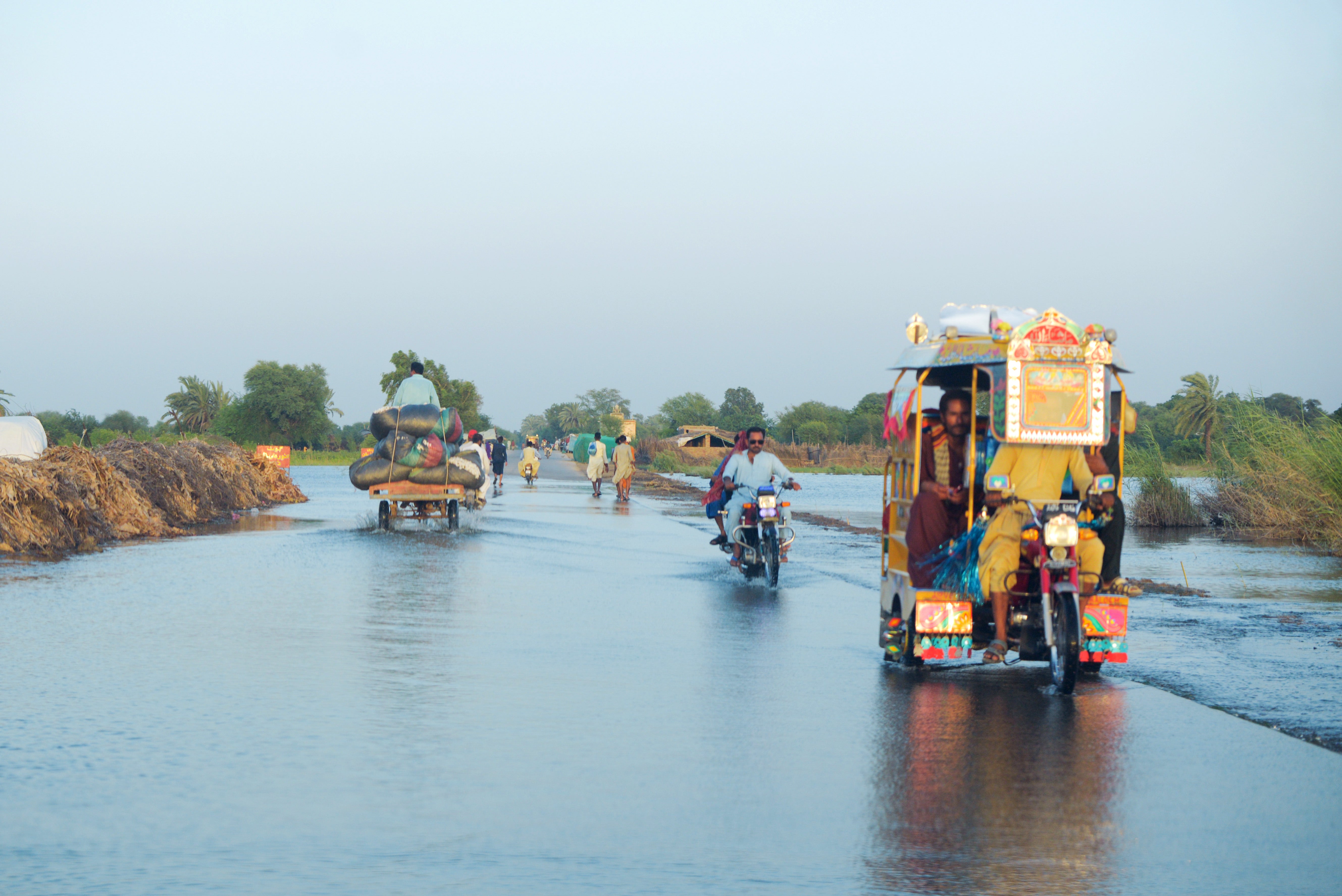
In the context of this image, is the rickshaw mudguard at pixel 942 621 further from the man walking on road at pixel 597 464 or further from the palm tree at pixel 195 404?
the palm tree at pixel 195 404

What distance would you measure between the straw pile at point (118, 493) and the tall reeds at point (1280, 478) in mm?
19258

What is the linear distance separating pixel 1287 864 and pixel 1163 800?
36.5 inches

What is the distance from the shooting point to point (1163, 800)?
19.5ft

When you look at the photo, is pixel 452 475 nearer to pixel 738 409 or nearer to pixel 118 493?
pixel 118 493

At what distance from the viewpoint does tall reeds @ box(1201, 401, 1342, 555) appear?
2330 cm

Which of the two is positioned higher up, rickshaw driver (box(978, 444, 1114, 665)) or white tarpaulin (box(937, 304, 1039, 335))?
white tarpaulin (box(937, 304, 1039, 335))

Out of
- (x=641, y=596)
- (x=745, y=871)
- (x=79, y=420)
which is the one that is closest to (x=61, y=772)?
(x=745, y=871)

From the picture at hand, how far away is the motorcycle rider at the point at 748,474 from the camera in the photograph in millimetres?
15938

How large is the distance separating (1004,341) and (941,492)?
1130 millimetres

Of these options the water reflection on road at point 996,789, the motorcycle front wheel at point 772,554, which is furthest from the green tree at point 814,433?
the water reflection on road at point 996,789

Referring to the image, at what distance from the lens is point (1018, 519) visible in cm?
888

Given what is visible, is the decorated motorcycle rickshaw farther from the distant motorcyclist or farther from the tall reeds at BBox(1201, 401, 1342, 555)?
the distant motorcyclist

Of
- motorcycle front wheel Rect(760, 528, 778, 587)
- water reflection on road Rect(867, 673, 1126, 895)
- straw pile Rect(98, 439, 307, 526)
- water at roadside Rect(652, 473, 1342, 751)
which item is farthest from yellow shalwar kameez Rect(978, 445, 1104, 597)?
straw pile Rect(98, 439, 307, 526)

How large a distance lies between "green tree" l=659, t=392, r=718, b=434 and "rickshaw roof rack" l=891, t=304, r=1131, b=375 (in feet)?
564
